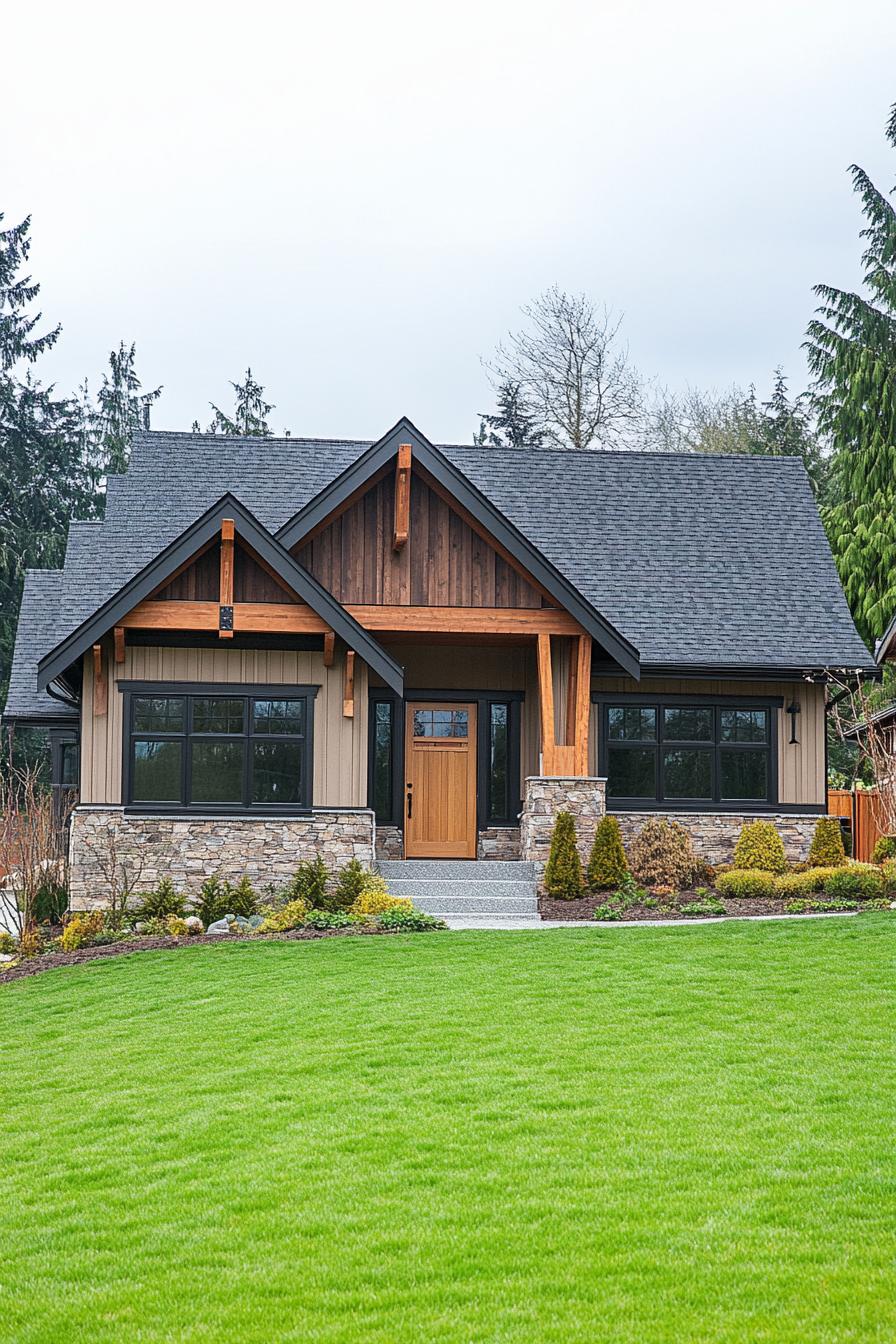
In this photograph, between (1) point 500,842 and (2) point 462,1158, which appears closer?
(2) point 462,1158

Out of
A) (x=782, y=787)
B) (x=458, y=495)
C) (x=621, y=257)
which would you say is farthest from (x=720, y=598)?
(x=621, y=257)

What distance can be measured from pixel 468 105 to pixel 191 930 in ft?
37.1

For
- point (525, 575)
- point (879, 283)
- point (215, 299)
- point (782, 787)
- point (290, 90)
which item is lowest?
point (782, 787)

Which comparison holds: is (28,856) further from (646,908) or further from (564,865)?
(646,908)

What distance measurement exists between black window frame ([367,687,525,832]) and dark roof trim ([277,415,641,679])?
2432 mm

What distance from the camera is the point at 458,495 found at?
56.3 feet

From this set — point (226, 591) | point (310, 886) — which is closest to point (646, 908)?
point (310, 886)

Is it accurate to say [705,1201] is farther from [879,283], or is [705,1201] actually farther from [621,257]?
[621,257]

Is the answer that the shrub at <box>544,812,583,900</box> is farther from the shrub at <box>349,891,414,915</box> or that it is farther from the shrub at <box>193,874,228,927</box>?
the shrub at <box>193,874,228,927</box>

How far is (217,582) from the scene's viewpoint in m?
16.4

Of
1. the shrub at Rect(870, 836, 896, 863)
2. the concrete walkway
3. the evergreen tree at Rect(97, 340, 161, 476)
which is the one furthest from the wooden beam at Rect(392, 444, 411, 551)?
the evergreen tree at Rect(97, 340, 161, 476)

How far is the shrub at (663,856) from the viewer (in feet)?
55.4

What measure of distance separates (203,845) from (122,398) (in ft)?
125

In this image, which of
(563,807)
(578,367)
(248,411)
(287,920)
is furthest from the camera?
(248,411)
